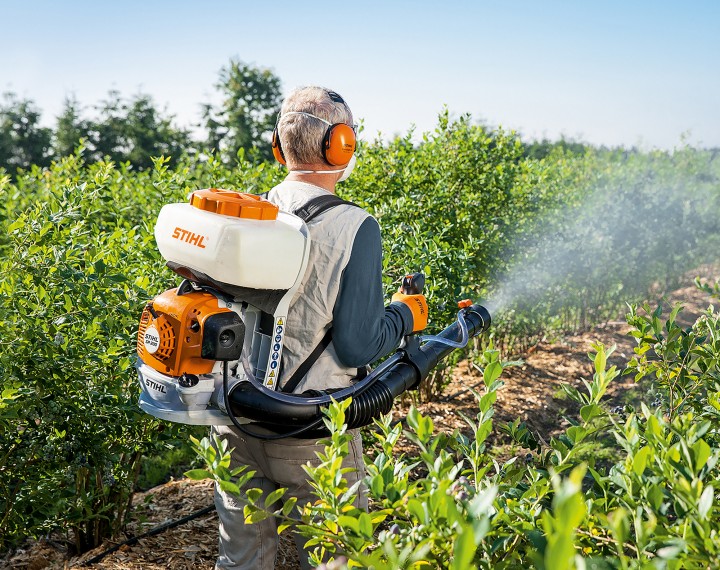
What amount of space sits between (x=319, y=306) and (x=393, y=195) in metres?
3.66

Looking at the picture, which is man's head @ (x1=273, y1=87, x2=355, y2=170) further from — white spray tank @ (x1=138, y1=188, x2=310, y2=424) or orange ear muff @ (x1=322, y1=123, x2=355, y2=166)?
white spray tank @ (x1=138, y1=188, x2=310, y2=424)

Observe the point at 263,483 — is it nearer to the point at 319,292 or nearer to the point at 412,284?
the point at 319,292

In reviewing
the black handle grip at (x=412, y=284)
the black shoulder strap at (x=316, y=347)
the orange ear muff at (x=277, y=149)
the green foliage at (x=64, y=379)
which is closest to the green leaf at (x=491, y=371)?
the black shoulder strap at (x=316, y=347)

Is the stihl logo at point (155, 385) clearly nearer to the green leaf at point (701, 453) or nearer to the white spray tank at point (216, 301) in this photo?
the white spray tank at point (216, 301)

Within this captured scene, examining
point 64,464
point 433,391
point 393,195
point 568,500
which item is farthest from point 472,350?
point 568,500

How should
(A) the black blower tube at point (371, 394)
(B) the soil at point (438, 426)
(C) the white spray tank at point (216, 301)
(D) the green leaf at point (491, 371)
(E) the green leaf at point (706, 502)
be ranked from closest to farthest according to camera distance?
(E) the green leaf at point (706, 502) → (D) the green leaf at point (491, 371) → (C) the white spray tank at point (216, 301) → (A) the black blower tube at point (371, 394) → (B) the soil at point (438, 426)

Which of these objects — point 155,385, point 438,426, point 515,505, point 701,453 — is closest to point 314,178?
point 155,385

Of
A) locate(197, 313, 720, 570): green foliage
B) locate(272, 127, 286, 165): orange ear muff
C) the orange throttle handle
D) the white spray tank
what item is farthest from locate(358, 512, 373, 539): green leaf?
locate(272, 127, 286, 165): orange ear muff

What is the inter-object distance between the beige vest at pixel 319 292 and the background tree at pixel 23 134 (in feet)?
81.2

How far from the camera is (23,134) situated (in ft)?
81.3

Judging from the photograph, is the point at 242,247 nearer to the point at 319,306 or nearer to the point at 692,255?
the point at 319,306

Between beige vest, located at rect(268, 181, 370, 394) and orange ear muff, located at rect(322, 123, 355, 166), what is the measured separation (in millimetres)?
115

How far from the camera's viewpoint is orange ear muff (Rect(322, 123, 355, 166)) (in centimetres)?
235

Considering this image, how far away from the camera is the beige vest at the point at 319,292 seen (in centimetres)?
224
